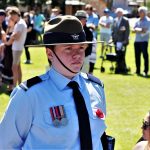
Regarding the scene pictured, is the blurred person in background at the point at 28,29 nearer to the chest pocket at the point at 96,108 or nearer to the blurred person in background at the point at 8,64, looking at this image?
the blurred person in background at the point at 8,64

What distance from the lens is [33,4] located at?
4409 cm

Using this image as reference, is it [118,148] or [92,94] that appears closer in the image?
[92,94]

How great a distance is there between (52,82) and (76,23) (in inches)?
14.6

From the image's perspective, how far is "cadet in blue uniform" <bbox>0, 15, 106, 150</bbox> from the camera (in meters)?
2.42

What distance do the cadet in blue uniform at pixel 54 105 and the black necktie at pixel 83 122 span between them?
0.01m

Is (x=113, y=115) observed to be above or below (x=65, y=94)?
below

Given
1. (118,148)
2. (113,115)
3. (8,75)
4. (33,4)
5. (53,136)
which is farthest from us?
(33,4)

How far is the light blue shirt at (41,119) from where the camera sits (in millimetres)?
2414

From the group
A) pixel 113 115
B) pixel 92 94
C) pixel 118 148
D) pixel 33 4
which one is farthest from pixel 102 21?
pixel 33 4

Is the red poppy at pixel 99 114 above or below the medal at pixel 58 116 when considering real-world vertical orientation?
below

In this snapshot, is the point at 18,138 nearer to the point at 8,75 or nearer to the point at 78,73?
the point at 78,73

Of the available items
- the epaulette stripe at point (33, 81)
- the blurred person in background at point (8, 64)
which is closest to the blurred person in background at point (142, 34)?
the blurred person in background at point (8, 64)

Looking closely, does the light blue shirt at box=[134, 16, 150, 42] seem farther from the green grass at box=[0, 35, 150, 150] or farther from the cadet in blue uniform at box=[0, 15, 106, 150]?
the cadet in blue uniform at box=[0, 15, 106, 150]

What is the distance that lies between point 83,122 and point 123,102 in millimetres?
6871
